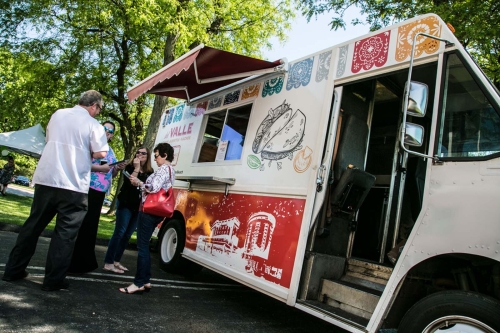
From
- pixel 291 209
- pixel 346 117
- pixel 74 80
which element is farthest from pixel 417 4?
pixel 74 80

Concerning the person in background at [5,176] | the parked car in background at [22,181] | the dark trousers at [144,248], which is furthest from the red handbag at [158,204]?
the parked car in background at [22,181]

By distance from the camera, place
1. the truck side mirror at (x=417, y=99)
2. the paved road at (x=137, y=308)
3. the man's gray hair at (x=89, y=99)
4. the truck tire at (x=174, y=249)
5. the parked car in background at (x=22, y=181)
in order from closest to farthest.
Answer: the truck side mirror at (x=417, y=99) < the paved road at (x=137, y=308) < the man's gray hair at (x=89, y=99) < the truck tire at (x=174, y=249) < the parked car in background at (x=22, y=181)

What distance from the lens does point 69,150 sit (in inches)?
143

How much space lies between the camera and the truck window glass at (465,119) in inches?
103

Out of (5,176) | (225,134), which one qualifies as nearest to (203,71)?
(225,134)

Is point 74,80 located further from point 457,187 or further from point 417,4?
point 457,187

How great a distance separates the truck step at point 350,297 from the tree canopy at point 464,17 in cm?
591

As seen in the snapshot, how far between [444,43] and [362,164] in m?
1.73

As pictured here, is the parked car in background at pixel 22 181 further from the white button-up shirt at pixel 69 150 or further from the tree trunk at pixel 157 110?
the white button-up shirt at pixel 69 150

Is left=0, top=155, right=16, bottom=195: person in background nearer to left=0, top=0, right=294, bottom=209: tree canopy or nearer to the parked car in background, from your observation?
left=0, top=0, right=294, bottom=209: tree canopy

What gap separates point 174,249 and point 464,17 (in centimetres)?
697

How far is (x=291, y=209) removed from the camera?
376 cm

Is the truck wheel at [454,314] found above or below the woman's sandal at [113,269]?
above

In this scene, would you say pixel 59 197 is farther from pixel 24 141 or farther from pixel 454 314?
pixel 24 141
